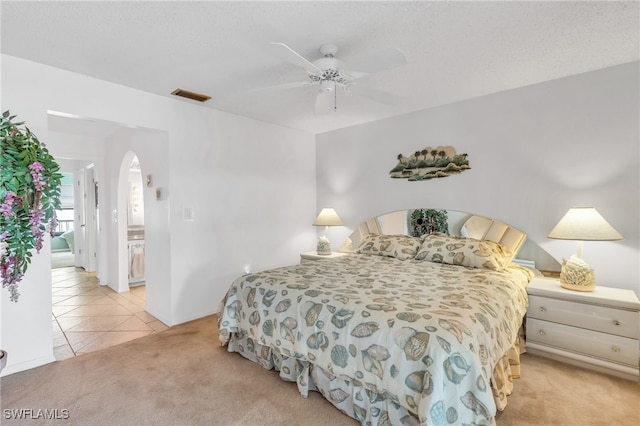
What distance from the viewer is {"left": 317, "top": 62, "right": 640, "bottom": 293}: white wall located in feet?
8.49

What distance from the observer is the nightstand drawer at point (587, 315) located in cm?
222

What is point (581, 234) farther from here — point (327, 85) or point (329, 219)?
point (329, 219)

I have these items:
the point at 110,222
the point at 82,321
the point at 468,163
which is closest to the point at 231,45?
the point at 468,163

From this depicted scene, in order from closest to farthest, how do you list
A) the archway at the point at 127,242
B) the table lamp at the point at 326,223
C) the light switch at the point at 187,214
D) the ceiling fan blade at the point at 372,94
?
the ceiling fan blade at the point at 372,94
the light switch at the point at 187,214
the table lamp at the point at 326,223
the archway at the point at 127,242

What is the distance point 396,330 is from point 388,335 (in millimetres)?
50

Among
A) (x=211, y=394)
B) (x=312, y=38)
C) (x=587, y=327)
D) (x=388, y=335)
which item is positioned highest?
(x=312, y=38)

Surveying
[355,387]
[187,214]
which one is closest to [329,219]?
[187,214]

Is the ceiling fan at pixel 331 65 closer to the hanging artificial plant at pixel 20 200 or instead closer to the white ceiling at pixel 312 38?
the white ceiling at pixel 312 38

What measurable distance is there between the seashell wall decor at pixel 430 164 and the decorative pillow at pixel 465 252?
79 cm

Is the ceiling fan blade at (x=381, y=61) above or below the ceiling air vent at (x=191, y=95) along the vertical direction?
below

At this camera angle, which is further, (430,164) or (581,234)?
(430,164)

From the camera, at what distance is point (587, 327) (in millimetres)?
2359

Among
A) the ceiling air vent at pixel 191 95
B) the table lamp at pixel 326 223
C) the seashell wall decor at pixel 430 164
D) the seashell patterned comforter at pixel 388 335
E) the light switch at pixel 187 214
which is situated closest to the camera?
the seashell patterned comforter at pixel 388 335

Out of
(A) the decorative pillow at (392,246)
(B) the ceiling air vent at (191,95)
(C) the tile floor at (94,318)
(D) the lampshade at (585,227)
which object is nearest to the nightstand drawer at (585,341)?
(D) the lampshade at (585,227)
